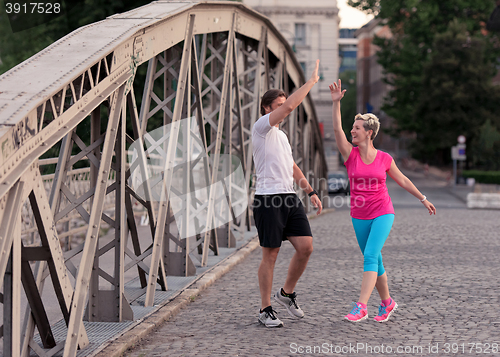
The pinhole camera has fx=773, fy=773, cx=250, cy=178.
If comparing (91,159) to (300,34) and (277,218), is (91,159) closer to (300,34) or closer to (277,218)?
(277,218)

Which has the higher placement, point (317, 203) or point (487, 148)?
point (317, 203)

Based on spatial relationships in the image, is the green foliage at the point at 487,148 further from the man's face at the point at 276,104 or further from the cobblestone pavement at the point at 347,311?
the man's face at the point at 276,104

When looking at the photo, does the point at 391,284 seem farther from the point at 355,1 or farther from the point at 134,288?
the point at 355,1

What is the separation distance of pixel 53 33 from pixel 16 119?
880 inches

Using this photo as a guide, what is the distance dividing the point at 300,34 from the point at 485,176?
92.1ft

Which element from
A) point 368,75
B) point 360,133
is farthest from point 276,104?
point 368,75

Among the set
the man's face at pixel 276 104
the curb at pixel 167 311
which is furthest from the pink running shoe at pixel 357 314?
the man's face at pixel 276 104

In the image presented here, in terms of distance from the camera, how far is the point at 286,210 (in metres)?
6.07

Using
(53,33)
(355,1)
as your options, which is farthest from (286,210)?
(355,1)

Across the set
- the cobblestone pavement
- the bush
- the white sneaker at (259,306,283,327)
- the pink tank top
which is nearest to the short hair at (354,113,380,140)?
the pink tank top

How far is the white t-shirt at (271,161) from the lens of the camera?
236 inches

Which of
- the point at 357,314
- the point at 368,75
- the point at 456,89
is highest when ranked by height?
the point at 357,314

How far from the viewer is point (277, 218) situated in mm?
6039

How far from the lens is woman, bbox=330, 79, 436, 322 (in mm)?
6102
